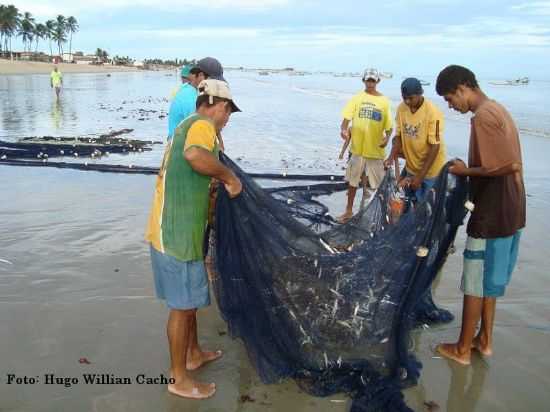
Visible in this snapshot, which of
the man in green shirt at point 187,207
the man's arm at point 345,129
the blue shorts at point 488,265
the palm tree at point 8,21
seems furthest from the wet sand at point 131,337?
the palm tree at point 8,21

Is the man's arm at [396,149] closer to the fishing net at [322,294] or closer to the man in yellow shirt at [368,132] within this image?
the man in yellow shirt at [368,132]

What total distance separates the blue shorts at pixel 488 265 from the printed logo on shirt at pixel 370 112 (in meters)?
3.37

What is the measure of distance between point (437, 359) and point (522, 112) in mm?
28091

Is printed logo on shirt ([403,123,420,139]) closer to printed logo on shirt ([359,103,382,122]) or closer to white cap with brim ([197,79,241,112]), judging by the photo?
printed logo on shirt ([359,103,382,122])

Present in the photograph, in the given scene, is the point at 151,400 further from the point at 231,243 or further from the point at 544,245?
the point at 544,245

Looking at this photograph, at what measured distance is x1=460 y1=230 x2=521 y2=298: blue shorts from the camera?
3.52 m

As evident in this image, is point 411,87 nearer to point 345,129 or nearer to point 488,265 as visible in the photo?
point 345,129

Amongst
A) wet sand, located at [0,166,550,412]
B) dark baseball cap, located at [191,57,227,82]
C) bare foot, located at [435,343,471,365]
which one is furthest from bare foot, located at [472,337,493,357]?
dark baseball cap, located at [191,57,227,82]

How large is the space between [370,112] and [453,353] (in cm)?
382

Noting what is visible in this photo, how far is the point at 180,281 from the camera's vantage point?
304 centimetres

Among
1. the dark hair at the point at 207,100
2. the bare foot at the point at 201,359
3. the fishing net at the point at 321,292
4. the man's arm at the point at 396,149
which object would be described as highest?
the dark hair at the point at 207,100

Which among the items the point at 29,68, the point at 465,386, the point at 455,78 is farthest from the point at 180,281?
the point at 29,68

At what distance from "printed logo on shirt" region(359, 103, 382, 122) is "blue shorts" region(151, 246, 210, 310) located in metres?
4.24

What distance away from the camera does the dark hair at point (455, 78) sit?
11.3 feet
